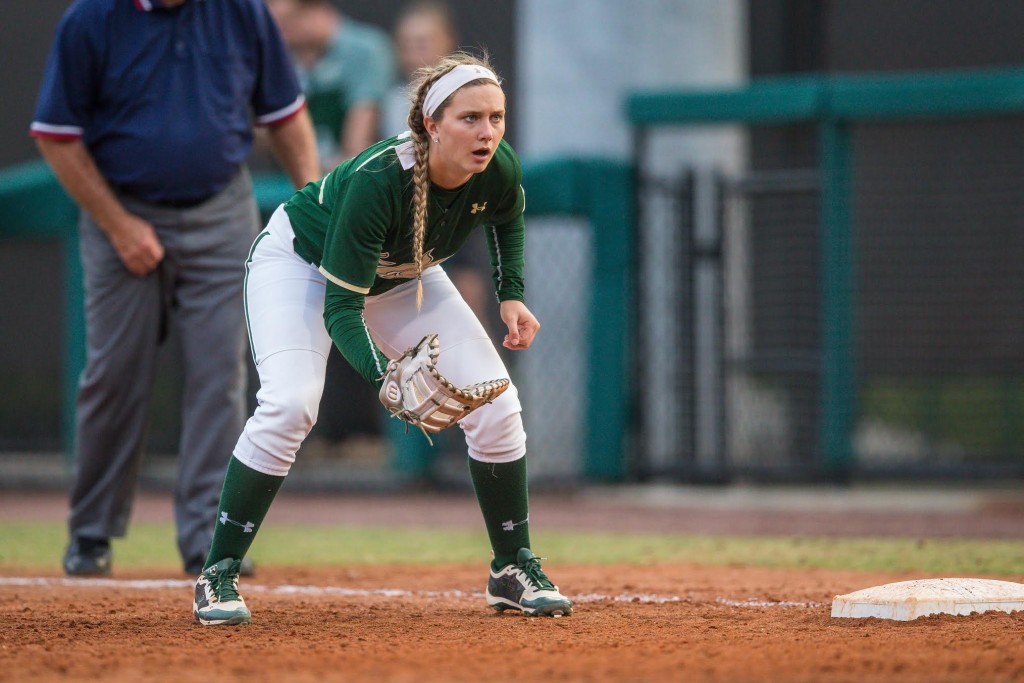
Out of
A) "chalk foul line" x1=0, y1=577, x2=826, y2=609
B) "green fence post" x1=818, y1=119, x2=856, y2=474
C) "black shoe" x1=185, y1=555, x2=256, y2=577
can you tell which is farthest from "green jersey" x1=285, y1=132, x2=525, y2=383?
"green fence post" x1=818, y1=119, x2=856, y2=474

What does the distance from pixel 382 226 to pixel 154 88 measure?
188cm

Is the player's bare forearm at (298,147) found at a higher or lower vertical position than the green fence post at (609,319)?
higher

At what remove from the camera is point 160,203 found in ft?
18.0

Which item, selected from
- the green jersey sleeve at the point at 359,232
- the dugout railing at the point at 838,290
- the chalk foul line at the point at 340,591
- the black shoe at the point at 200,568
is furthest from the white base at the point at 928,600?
the dugout railing at the point at 838,290

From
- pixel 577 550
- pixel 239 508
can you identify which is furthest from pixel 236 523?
pixel 577 550

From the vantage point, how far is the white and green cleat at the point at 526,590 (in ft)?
13.7

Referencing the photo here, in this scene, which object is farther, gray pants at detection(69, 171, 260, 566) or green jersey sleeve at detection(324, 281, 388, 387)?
gray pants at detection(69, 171, 260, 566)

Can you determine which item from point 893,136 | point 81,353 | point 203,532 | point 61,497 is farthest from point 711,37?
point 203,532

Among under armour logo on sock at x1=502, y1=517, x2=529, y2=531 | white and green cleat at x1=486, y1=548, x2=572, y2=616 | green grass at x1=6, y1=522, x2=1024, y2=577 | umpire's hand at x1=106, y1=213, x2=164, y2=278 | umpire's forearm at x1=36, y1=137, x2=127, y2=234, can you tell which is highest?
umpire's forearm at x1=36, y1=137, x2=127, y2=234

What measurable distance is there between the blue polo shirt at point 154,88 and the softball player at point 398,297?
42.4 inches

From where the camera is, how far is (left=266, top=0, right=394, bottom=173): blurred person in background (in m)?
9.86

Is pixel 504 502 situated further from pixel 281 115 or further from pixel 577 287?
pixel 577 287

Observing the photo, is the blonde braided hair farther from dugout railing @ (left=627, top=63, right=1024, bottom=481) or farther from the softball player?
dugout railing @ (left=627, top=63, right=1024, bottom=481)

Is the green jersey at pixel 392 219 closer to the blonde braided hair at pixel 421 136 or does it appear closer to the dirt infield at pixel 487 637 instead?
the blonde braided hair at pixel 421 136
